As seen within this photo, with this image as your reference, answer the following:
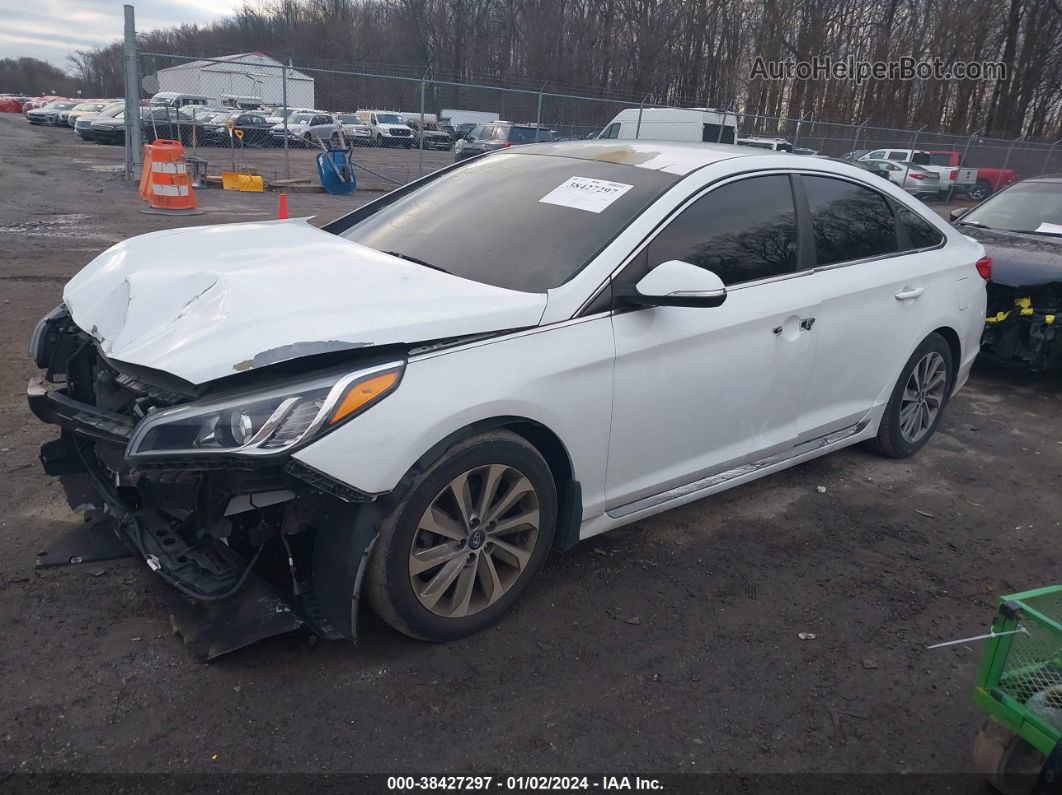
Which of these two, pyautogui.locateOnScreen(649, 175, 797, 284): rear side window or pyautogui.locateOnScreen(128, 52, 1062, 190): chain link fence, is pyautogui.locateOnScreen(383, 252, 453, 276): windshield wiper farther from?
pyautogui.locateOnScreen(128, 52, 1062, 190): chain link fence

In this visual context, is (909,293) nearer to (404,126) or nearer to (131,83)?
(131,83)

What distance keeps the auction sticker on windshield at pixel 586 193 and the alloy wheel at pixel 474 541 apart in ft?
4.12

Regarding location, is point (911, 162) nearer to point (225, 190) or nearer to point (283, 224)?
point (225, 190)

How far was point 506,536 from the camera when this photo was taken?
9.71 ft

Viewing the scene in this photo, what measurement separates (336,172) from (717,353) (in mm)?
15211

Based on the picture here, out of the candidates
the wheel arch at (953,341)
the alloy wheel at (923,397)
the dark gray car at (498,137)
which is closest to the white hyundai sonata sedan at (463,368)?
the alloy wheel at (923,397)

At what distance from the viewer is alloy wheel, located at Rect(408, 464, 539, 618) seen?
2.70m

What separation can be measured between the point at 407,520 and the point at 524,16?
53.4 metres

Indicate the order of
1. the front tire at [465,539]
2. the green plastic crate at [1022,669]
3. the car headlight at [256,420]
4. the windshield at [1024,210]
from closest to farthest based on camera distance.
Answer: the green plastic crate at [1022,669], the car headlight at [256,420], the front tire at [465,539], the windshield at [1024,210]

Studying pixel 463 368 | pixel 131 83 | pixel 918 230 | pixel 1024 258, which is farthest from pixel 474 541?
pixel 131 83

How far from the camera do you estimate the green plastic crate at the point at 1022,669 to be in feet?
6.88

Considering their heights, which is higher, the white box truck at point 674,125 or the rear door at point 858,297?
the white box truck at point 674,125

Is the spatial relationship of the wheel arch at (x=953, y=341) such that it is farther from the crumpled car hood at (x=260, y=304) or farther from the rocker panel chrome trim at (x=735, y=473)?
the crumpled car hood at (x=260, y=304)

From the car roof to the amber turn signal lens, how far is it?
1.73 m
